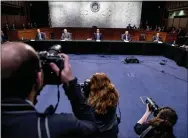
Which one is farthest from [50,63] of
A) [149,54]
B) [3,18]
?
[3,18]

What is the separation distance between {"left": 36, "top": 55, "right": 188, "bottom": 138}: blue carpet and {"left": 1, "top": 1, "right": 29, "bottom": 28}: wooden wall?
5.63 metres

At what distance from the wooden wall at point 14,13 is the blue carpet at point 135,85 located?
5626 millimetres

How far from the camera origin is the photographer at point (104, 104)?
1.94 metres

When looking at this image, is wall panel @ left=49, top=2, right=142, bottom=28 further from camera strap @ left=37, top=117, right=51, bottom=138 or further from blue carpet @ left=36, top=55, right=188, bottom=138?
camera strap @ left=37, top=117, right=51, bottom=138

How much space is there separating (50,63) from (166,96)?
3922 millimetres

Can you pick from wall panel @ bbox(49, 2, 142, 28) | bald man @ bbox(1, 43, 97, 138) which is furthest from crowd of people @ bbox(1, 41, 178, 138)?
wall panel @ bbox(49, 2, 142, 28)

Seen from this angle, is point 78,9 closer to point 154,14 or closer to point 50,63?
point 154,14

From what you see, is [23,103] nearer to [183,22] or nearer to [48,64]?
[48,64]

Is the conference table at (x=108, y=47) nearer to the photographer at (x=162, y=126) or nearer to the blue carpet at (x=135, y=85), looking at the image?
the blue carpet at (x=135, y=85)

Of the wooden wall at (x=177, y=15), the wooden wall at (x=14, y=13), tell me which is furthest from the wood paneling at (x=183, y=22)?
the wooden wall at (x=14, y=13)

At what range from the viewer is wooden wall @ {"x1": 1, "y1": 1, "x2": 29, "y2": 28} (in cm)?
1098

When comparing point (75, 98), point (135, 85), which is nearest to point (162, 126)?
point (75, 98)

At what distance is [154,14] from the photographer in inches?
580

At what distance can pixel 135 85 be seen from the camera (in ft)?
16.4
